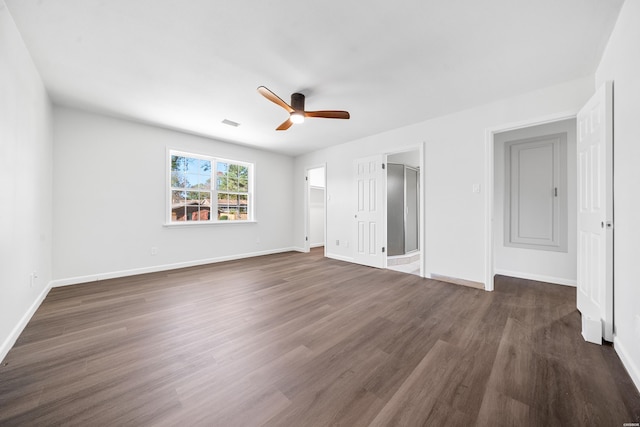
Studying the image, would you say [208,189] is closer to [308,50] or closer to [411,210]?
[308,50]

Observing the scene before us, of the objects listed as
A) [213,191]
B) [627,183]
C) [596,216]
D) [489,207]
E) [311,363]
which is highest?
[213,191]

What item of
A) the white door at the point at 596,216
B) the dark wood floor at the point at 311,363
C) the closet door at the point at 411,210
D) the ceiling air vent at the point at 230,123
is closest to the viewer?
the dark wood floor at the point at 311,363

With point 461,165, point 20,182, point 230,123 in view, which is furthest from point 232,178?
point 461,165

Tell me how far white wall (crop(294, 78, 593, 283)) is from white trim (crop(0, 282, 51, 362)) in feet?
14.3

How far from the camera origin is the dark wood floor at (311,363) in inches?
47.9

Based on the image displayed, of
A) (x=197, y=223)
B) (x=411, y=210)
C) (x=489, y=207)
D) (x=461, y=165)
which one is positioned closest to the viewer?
(x=489, y=207)

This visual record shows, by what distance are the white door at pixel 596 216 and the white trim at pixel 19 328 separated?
4363mm

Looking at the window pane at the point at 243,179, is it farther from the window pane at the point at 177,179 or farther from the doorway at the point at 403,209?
the doorway at the point at 403,209

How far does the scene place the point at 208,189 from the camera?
4.74m

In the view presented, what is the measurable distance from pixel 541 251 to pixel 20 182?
6.13 m

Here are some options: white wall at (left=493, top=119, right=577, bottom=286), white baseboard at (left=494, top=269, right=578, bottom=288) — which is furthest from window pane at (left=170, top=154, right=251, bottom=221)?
white baseboard at (left=494, top=269, right=578, bottom=288)

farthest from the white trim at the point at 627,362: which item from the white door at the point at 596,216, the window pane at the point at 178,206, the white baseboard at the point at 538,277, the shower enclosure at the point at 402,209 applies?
the window pane at the point at 178,206

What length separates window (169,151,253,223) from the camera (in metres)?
4.36

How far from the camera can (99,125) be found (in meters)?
3.50
